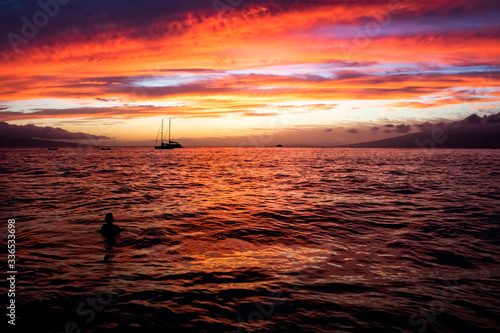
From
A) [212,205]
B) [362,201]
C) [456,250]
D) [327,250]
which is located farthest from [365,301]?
[362,201]

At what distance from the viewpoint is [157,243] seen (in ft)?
37.8

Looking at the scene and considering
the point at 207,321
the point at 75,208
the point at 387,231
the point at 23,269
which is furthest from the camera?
the point at 75,208

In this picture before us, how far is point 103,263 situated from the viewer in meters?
9.32

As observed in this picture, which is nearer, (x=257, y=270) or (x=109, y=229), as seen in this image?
(x=257, y=270)

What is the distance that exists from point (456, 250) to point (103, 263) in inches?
491

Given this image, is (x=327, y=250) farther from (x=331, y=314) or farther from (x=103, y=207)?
(x=103, y=207)

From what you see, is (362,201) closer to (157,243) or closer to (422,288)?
(422,288)

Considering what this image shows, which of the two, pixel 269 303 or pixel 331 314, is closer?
pixel 331 314

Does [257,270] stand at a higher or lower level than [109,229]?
lower

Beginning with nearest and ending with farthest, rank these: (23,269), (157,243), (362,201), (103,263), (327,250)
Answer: (23,269) → (103,263) → (327,250) → (157,243) → (362,201)

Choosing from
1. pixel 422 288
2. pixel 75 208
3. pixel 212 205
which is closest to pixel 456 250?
pixel 422 288

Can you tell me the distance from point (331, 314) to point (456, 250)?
23.6 feet

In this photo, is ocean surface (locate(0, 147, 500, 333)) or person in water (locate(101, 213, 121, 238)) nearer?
ocean surface (locate(0, 147, 500, 333))

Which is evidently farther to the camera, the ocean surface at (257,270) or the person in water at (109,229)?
the person in water at (109,229)
